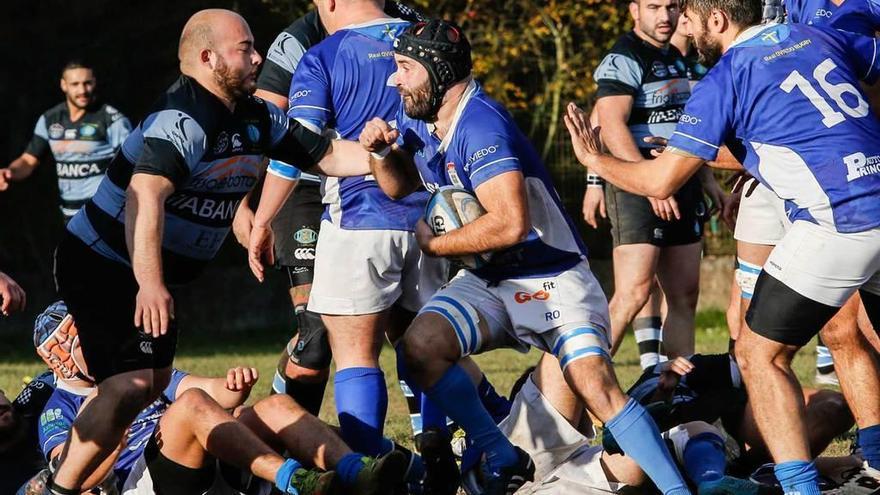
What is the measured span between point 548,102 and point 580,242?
31.1ft

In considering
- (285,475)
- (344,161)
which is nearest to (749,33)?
(344,161)

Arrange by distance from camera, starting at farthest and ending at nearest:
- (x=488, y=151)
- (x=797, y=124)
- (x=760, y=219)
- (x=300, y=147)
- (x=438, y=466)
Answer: (x=760, y=219)
(x=300, y=147)
(x=438, y=466)
(x=488, y=151)
(x=797, y=124)

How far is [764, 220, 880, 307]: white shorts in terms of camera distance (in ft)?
17.0

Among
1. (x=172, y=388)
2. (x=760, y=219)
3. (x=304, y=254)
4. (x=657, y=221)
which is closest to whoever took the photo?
(x=172, y=388)

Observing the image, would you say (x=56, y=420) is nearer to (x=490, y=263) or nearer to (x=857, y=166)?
(x=490, y=263)

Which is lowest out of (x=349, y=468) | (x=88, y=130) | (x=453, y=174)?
(x=88, y=130)

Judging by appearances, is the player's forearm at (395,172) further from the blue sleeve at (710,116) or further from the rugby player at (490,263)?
the blue sleeve at (710,116)

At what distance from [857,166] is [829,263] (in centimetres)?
35

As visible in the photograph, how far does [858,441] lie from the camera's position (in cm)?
563

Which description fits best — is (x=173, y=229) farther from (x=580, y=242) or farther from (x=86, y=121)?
(x=86, y=121)

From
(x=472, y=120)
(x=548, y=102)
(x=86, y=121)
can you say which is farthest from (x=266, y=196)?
(x=548, y=102)

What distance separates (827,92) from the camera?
5.21 metres

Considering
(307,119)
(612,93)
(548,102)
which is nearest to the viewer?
(307,119)

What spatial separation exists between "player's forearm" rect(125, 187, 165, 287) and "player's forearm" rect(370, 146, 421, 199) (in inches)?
36.9
